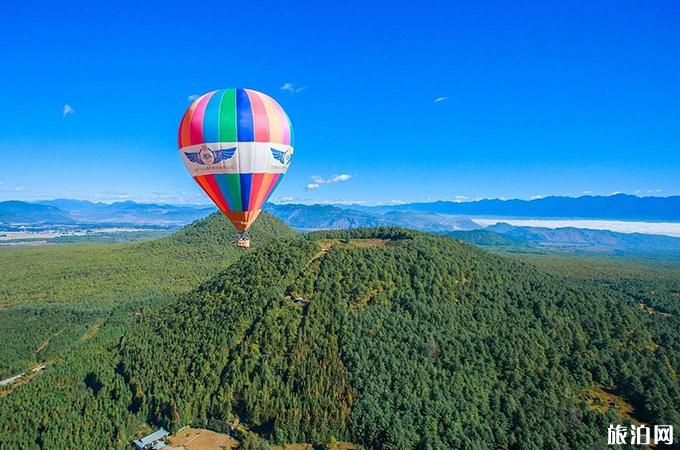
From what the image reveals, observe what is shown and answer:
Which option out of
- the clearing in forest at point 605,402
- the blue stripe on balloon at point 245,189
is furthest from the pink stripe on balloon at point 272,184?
the clearing in forest at point 605,402

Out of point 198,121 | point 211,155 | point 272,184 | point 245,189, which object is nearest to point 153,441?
point 245,189

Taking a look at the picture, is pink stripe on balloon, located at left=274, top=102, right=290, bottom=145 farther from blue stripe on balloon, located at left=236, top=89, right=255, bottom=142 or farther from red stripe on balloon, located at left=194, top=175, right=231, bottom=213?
red stripe on balloon, located at left=194, top=175, right=231, bottom=213

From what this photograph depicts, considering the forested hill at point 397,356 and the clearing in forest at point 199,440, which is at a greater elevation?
the forested hill at point 397,356

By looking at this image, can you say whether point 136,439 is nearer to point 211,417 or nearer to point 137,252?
point 211,417

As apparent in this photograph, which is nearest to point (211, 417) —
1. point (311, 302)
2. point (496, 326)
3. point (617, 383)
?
point (311, 302)

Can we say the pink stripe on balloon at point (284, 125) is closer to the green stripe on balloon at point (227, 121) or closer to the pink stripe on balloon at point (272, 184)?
the pink stripe on balloon at point (272, 184)

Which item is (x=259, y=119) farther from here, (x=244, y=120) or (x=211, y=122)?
(x=211, y=122)
